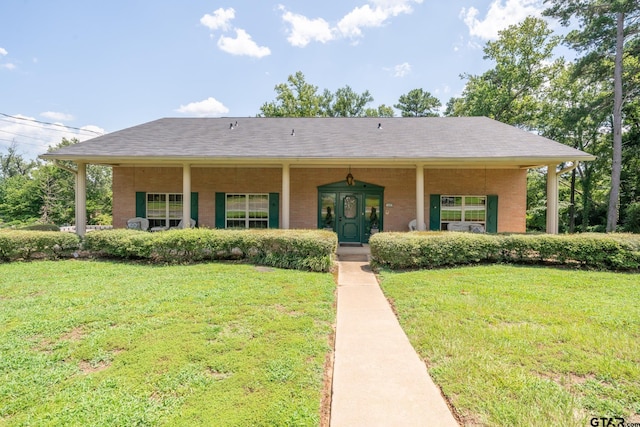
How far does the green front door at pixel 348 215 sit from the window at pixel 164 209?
6467mm

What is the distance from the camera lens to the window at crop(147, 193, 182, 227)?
39.0 ft

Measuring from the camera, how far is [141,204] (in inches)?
469

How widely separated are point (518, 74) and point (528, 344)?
82.9 feet

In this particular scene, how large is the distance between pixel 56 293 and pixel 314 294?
4852 millimetres

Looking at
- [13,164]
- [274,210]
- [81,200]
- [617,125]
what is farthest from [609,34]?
[13,164]

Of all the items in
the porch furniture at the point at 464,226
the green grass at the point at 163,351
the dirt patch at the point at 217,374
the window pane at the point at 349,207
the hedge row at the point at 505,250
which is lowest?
the dirt patch at the point at 217,374

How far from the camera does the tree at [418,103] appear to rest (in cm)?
3612

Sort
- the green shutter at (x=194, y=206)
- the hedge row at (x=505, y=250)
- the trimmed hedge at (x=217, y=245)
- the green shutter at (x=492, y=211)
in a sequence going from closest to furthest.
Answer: the hedge row at (x=505, y=250)
the trimmed hedge at (x=217, y=245)
the green shutter at (x=492, y=211)
the green shutter at (x=194, y=206)

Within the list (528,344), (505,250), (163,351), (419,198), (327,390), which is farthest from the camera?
(419,198)

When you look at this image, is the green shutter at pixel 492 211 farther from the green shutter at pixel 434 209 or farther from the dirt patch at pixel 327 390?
the dirt patch at pixel 327 390

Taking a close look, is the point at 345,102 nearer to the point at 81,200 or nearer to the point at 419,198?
the point at 419,198

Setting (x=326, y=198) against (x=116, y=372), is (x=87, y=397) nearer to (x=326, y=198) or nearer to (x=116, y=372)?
(x=116, y=372)

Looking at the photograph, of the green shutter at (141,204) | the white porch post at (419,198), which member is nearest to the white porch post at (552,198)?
the white porch post at (419,198)

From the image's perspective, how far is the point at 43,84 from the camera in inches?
781
